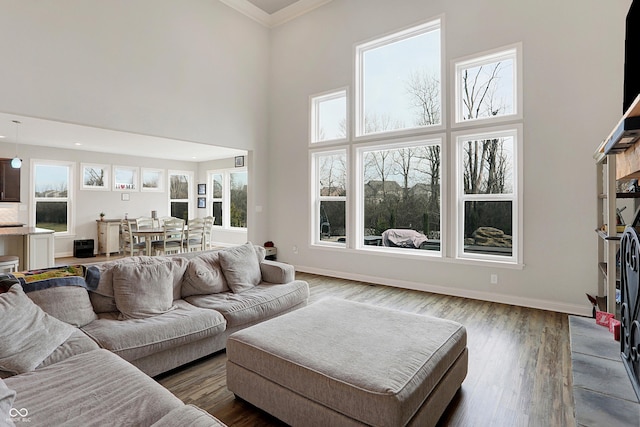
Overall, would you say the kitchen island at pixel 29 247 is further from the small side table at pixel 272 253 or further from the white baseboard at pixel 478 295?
the white baseboard at pixel 478 295

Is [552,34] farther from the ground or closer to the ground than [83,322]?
farther from the ground

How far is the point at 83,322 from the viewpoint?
89.0 inches

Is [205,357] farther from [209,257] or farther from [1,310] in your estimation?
[1,310]

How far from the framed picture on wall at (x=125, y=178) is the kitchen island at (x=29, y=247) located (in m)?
3.89

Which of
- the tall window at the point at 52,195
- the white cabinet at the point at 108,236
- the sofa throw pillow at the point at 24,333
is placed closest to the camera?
the sofa throw pillow at the point at 24,333

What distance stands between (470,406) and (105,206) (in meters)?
9.04

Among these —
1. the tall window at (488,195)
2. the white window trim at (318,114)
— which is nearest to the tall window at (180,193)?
the white window trim at (318,114)

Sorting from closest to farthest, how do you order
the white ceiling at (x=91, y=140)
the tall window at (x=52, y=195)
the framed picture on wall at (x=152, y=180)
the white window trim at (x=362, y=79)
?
the white window trim at (x=362, y=79)
the white ceiling at (x=91, y=140)
the tall window at (x=52, y=195)
the framed picture on wall at (x=152, y=180)

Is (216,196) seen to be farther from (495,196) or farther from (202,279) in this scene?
(495,196)

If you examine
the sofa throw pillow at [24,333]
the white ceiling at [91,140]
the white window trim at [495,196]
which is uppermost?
the white ceiling at [91,140]

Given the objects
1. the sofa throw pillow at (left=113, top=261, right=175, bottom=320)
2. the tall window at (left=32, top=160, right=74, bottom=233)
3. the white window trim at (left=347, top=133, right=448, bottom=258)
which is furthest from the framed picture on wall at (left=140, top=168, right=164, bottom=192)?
the sofa throw pillow at (left=113, top=261, right=175, bottom=320)

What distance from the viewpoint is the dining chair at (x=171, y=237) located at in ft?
20.4

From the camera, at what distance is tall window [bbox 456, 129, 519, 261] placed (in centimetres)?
421

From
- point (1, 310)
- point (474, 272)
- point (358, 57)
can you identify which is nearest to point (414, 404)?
point (1, 310)
